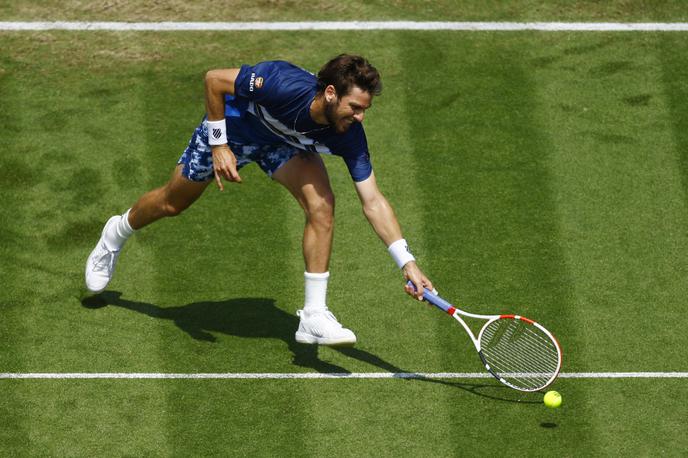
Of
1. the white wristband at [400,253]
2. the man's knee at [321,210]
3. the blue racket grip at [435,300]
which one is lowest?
the blue racket grip at [435,300]

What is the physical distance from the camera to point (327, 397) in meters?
10.5

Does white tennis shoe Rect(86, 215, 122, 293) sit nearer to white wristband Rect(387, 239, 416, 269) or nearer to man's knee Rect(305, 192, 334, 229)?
man's knee Rect(305, 192, 334, 229)

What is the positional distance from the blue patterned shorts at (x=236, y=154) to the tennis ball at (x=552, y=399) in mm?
2634

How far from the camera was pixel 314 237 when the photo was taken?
10609 mm

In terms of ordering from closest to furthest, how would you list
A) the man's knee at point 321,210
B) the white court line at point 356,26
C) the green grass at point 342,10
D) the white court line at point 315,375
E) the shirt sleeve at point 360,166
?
the shirt sleeve at point 360,166 < the man's knee at point 321,210 < the white court line at point 315,375 < the white court line at point 356,26 < the green grass at point 342,10

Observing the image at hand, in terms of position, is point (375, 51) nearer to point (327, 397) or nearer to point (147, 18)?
point (147, 18)

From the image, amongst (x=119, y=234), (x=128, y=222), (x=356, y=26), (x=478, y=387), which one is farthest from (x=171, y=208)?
Answer: (x=356, y=26)

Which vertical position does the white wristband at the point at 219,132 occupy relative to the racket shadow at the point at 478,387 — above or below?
above

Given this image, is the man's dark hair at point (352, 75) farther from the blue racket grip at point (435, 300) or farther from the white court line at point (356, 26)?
the white court line at point (356, 26)

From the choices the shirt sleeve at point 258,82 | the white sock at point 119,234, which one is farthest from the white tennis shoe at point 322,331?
the white sock at point 119,234

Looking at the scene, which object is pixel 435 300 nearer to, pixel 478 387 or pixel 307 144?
pixel 478 387

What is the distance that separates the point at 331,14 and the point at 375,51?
0.83 m

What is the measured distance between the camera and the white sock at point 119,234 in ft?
37.4

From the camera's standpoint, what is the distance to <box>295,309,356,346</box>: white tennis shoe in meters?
10.4
